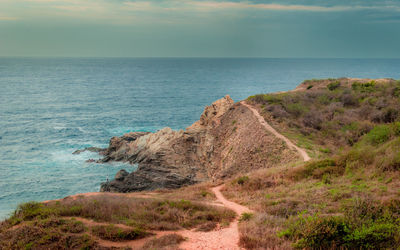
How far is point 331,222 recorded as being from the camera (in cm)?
940

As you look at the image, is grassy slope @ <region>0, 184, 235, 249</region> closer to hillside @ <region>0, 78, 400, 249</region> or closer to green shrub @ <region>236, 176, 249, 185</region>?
hillside @ <region>0, 78, 400, 249</region>

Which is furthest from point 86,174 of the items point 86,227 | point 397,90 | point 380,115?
point 397,90

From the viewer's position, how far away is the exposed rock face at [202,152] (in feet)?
92.1

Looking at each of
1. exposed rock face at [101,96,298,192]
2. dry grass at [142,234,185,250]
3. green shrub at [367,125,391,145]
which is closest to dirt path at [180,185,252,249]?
dry grass at [142,234,185,250]

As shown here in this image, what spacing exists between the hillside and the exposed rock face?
0.49ft

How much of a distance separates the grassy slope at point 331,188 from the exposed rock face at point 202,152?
336cm

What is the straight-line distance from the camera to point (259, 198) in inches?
623

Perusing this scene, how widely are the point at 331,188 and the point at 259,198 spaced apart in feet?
11.6

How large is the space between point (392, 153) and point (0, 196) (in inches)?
1272

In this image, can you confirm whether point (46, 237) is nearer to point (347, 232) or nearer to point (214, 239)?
point (214, 239)

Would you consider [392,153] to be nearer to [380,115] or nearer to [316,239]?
[316,239]

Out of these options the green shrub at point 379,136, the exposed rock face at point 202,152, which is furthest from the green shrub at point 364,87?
the green shrub at point 379,136

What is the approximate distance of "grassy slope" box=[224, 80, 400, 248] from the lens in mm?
9203

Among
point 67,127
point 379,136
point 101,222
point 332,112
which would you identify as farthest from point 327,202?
point 67,127
